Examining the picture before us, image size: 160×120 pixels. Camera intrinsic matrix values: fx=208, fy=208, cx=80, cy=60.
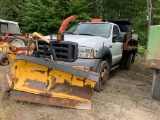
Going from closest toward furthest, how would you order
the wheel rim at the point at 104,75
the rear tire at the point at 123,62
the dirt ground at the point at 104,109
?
1. the dirt ground at the point at 104,109
2. the wheel rim at the point at 104,75
3. the rear tire at the point at 123,62

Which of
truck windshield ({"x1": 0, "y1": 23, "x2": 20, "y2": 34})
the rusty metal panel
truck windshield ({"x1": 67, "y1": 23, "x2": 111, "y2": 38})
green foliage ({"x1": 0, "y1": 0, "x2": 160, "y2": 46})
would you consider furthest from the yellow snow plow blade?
green foliage ({"x1": 0, "y1": 0, "x2": 160, "y2": 46})

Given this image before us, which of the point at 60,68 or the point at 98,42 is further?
the point at 98,42

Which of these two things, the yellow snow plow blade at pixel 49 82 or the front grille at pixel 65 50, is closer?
the yellow snow plow blade at pixel 49 82

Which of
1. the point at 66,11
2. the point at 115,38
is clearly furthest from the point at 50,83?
the point at 66,11

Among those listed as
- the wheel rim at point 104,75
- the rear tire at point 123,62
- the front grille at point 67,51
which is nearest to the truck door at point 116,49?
the wheel rim at point 104,75

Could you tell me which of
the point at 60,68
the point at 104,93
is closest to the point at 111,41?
the point at 104,93

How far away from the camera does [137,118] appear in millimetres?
4012

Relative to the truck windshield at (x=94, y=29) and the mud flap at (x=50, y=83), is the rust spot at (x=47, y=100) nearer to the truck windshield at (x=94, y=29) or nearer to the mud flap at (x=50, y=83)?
the mud flap at (x=50, y=83)

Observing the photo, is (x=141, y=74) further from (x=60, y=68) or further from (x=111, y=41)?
(x=60, y=68)

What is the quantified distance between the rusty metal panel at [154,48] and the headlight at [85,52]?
1.28 meters

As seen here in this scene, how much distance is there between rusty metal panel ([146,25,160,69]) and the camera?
433cm

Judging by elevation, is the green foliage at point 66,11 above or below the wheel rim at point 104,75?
above

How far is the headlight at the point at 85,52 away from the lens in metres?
4.88

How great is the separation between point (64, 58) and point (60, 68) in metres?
1.00
